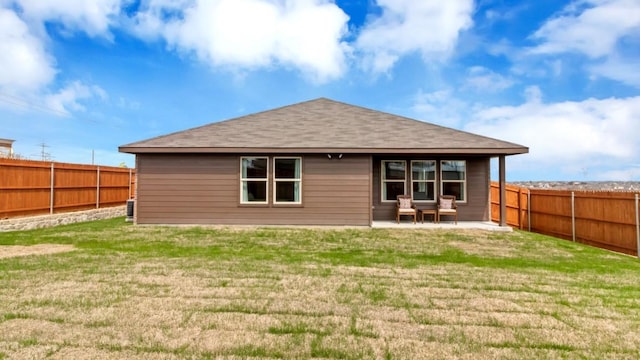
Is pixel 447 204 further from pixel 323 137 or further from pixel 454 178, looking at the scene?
pixel 323 137

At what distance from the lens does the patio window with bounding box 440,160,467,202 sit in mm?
11195

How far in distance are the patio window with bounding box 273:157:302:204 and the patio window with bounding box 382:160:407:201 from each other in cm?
289

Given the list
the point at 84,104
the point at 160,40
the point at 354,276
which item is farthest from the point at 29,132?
the point at 354,276

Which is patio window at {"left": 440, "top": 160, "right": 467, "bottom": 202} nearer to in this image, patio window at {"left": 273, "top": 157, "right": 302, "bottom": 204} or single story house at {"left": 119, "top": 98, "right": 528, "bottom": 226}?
single story house at {"left": 119, "top": 98, "right": 528, "bottom": 226}

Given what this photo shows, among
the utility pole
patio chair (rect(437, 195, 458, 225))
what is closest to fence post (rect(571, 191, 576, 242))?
patio chair (rect(437, 195, 458, 225))

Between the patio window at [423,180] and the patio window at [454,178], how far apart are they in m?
Answer: 0.29

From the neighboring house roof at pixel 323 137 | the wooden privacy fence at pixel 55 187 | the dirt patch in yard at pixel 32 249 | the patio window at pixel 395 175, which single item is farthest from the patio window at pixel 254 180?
the wooden privacy fence at pixel 55 187

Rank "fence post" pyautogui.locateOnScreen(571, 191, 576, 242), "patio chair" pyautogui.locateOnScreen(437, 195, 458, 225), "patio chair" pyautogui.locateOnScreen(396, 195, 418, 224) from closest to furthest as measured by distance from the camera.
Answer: "fence post" pyautogui.locateOnScreen(571, 191, 576, 242)
"patio chair" pyautogui.locateOnScreen(396, 195, 418, 224)
"patio chair" pyautogui.locateOnScreen(437, 195, 458, 225)

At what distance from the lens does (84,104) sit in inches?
927

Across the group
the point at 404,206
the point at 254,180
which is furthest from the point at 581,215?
the point at 254,180

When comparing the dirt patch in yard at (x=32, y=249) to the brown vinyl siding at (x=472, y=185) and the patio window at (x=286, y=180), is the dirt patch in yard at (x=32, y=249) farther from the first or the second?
the brown vinyl siding at (x=472, y=185)

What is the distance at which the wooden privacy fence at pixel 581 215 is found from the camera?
300 inches

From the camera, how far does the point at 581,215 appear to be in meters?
8.96

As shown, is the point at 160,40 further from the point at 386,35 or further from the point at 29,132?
the point at 29,132
